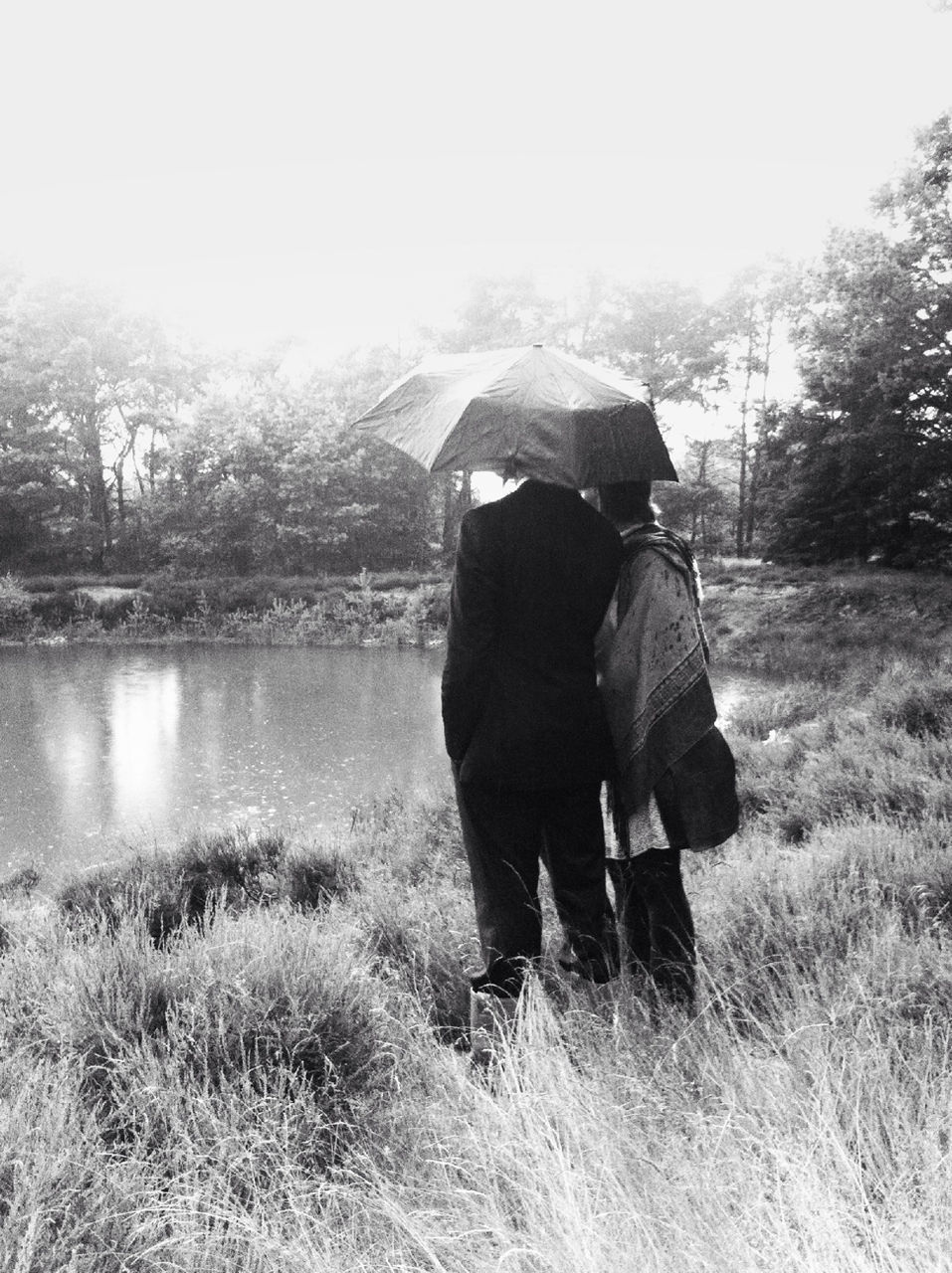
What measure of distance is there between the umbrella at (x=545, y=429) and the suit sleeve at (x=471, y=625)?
204mm

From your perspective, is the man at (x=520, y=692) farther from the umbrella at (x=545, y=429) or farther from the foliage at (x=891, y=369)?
the foliage at (x=891, y=369)

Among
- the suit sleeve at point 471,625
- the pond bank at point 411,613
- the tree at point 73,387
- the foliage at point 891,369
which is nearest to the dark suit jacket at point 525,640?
the suit sleeve at point 471,625

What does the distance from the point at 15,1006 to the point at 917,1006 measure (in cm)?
215

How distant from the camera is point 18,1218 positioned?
1.30 m

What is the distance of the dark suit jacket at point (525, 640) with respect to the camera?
193cm

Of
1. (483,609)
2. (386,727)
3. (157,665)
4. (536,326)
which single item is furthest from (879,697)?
(536,326)

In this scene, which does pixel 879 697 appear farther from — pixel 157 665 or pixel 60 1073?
pixel 157 665

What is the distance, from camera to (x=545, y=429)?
2025 millimetres

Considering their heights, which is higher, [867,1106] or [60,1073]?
[867,1106]

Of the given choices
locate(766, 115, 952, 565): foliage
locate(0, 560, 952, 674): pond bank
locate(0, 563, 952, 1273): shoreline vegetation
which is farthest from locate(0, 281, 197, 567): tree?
locate(0, 563, 952, 1273): shoreline vegetation

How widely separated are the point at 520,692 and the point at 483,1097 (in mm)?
821

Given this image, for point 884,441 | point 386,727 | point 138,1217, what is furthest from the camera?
point 884,441

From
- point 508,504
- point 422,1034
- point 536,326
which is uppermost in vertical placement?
point 536,326

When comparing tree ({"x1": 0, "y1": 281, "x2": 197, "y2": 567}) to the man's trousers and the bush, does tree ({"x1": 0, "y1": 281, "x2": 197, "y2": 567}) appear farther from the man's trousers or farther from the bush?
the man's trousers
